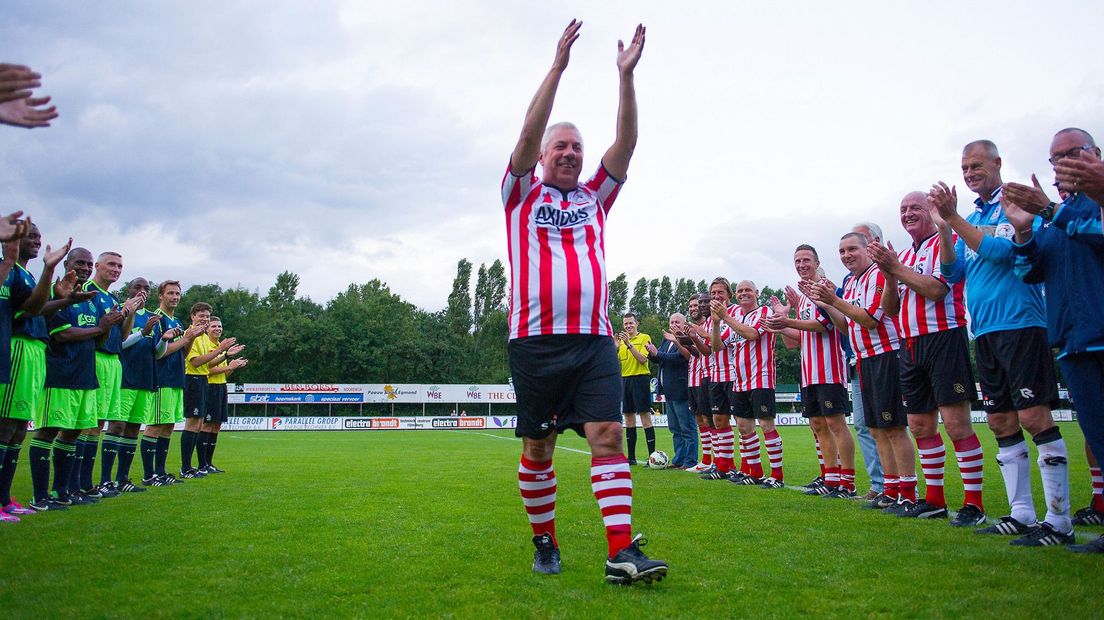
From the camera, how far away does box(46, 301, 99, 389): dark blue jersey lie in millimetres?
7258

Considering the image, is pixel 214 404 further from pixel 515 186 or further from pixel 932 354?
pixel 932 354

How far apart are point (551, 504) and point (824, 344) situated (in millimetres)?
5055

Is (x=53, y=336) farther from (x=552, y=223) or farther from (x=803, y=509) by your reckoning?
(x=803, y=509)

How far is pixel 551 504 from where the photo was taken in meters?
4.44

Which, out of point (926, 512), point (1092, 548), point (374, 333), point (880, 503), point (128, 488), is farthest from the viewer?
point (374, 333)

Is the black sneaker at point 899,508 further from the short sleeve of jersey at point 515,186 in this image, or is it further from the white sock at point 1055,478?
the short sleeve of jersey at point 515,186

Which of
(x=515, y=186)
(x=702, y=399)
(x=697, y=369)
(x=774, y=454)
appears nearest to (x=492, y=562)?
(x=515, y=186)

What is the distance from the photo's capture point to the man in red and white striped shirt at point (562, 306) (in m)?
4.09

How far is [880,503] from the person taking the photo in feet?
23.1

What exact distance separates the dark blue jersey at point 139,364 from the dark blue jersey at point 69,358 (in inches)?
62.4

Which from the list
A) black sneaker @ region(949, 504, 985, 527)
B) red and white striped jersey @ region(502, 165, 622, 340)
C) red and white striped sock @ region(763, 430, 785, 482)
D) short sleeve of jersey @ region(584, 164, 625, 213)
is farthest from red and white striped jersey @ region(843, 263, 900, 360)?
red and white striped jersey @ region(502, 165, 622, 340)

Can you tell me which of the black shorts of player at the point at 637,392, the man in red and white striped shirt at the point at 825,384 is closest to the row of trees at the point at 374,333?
the black shorts of player at the point at 637,392

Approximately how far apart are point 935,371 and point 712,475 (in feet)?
16.8

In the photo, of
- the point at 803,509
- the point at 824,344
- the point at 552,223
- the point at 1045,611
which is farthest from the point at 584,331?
the point at 824,344
